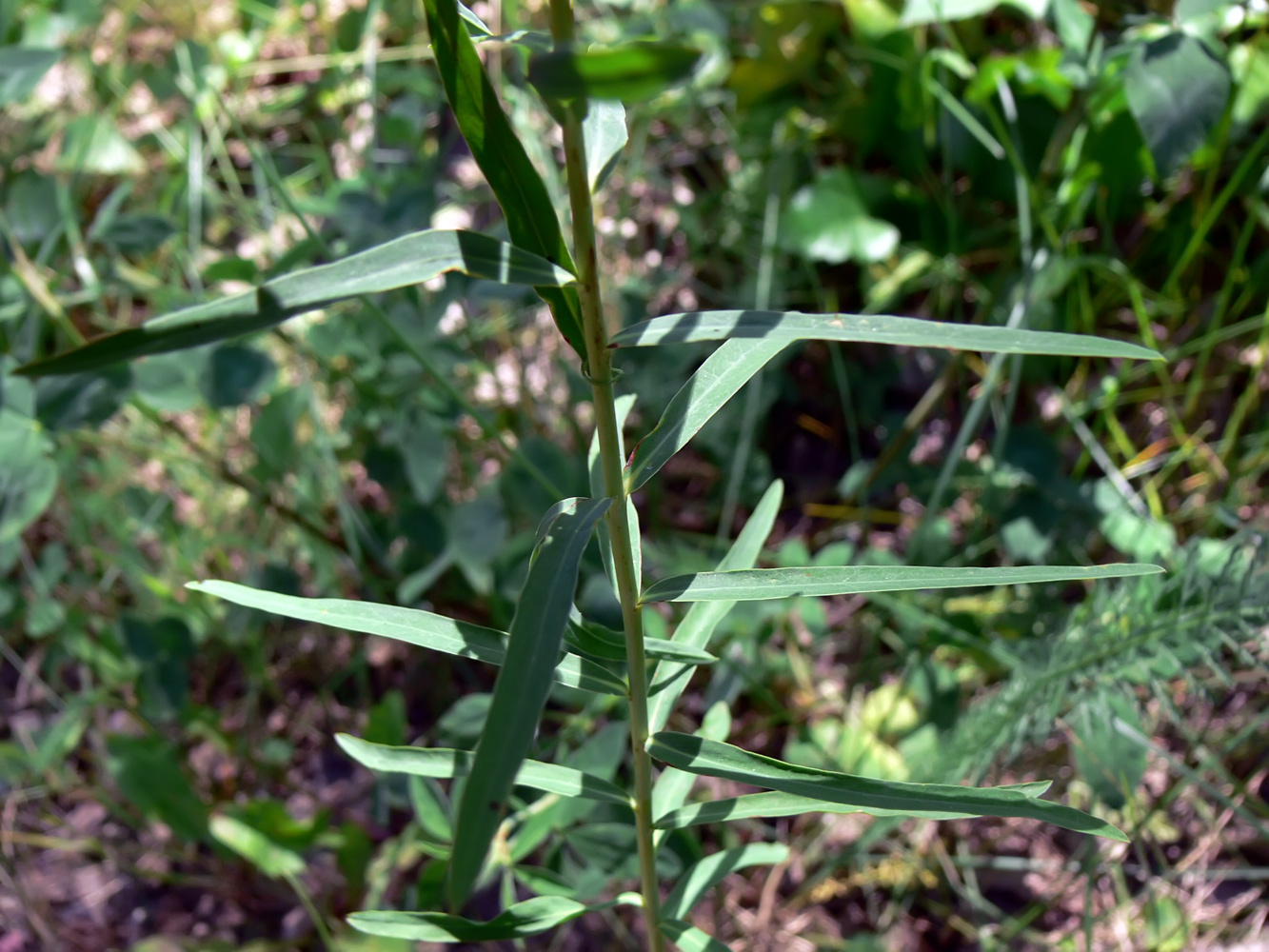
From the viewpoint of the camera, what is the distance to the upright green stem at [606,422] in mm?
370

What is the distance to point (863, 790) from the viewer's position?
0.51 metres

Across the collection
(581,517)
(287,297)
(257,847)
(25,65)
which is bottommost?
(257,847)

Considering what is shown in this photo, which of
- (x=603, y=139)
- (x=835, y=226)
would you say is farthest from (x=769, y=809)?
(x=835, y=226)

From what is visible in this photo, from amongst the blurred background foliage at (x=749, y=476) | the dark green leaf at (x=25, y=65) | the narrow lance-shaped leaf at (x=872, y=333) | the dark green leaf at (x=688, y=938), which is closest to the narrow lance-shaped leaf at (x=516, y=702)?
the narrow lance-shaped leaf at (x=872, y=333)

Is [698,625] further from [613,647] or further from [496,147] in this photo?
[496,147]

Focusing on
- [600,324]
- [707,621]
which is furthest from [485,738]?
[707,621]

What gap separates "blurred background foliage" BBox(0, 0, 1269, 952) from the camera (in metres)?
1.09

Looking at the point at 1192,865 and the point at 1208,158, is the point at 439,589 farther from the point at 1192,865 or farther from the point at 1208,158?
Result: the point at 1208,158

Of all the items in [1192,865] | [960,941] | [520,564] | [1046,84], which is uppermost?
[1046,84]

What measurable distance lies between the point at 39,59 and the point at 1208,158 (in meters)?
1.52

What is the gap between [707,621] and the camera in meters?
0.66

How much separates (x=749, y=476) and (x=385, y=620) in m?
0.96

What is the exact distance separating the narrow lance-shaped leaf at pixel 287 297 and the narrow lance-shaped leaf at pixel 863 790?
31 centimetres

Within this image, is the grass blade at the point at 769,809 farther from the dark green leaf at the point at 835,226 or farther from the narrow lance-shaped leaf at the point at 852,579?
the dark green leaf at the point at 835,226
